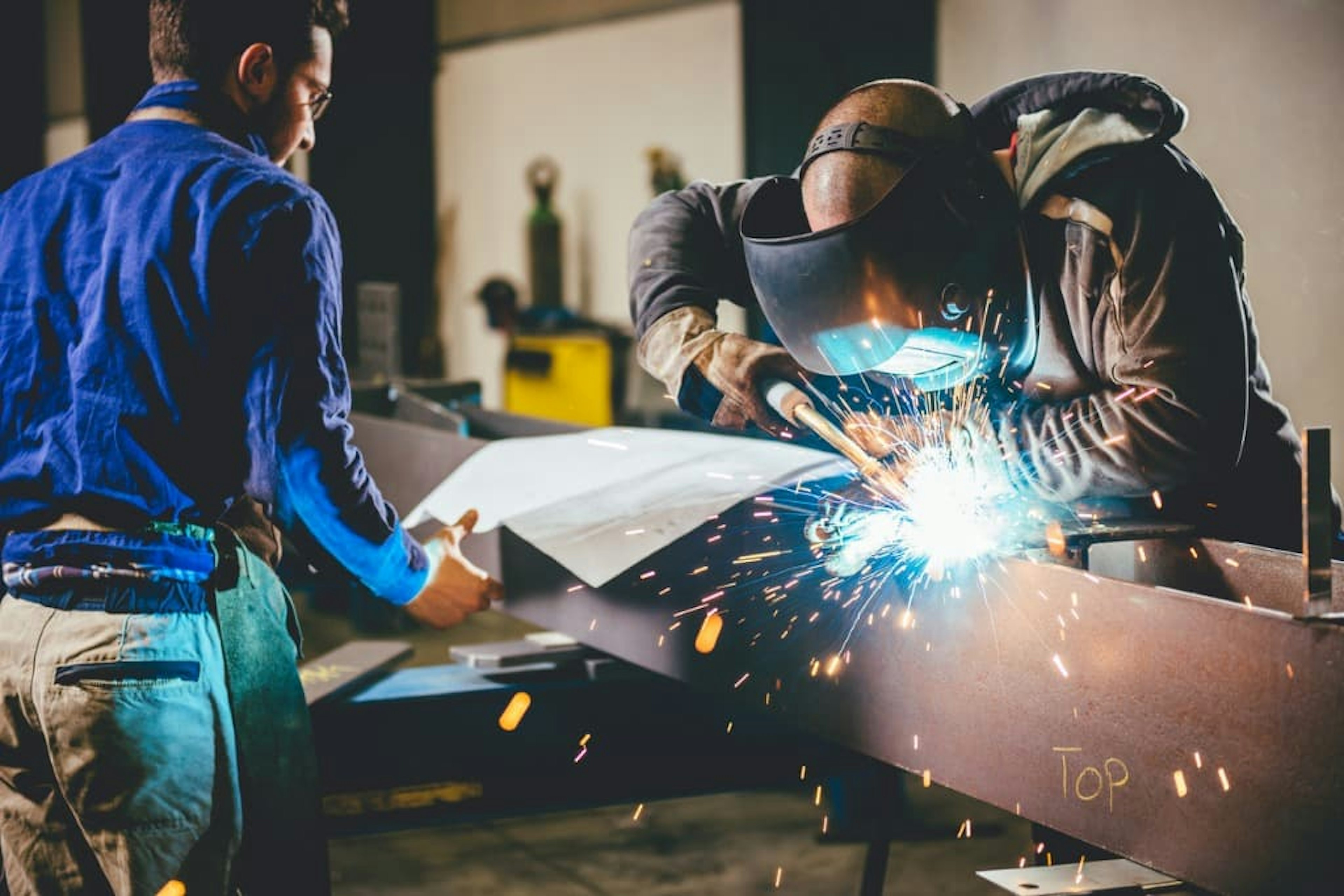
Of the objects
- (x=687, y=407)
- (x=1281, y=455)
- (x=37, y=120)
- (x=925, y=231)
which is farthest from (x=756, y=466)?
(x=37, y=120)

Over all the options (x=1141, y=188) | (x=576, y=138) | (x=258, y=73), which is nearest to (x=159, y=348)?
(x=258, y=73)

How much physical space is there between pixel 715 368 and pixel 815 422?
175mm

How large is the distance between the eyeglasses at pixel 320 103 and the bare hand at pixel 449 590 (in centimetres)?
54

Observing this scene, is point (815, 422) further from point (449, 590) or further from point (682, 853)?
point (682, 853)

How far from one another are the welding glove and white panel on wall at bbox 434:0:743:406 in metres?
3.16

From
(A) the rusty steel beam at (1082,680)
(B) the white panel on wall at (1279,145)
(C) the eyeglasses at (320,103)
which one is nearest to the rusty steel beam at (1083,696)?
(A) the rusty steel beam at (1082,680)

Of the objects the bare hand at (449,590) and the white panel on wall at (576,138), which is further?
the white panel on wall at (576,138)

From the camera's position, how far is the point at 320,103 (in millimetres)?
1636

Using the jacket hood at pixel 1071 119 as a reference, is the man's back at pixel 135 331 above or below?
below

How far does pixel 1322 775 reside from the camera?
1098 mm

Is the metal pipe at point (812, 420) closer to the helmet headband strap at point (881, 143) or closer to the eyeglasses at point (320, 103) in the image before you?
the helmet headband strap at point (881, 143)

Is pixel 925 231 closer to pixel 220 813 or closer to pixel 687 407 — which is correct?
pixel 687 407

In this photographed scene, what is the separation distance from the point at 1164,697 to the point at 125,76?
2614 mm

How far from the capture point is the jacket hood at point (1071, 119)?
5.04 feet
